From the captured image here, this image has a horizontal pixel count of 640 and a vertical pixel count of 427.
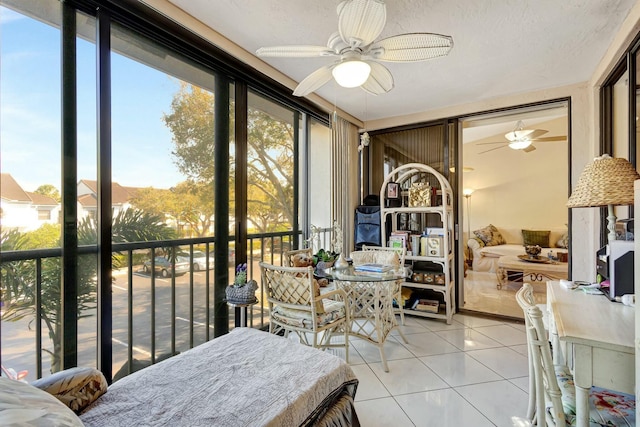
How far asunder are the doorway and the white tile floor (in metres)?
1.66

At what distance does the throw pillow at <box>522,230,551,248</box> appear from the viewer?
5.77 metres

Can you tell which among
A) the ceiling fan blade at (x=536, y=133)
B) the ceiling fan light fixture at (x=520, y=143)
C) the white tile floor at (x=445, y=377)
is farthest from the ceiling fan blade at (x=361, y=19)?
the ceiling fan light fixture at (x=520, y=143)

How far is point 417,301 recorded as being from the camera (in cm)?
360

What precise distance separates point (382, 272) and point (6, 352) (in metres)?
2.36

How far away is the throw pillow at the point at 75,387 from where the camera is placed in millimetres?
1070

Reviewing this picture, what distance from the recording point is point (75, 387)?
1.11 meters

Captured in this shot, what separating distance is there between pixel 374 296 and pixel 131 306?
70.7 inches

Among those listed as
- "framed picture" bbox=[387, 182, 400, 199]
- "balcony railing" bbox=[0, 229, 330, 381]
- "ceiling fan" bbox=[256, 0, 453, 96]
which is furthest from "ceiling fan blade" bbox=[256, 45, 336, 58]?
"framed picture" bbox=[387, 182, 400, 199]

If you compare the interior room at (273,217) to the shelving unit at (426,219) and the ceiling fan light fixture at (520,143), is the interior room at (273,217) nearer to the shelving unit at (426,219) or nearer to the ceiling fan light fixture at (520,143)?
the shelving unit at (426,219)

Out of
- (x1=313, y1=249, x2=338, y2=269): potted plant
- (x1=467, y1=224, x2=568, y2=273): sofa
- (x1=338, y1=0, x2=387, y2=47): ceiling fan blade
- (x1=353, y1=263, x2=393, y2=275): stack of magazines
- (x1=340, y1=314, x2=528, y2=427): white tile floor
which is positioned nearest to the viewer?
(x1=338, y1=0, x2=387, y2=47): ceiling fan blade

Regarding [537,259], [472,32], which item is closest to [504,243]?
[537,259]

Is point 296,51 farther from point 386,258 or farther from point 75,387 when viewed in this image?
point 386,258

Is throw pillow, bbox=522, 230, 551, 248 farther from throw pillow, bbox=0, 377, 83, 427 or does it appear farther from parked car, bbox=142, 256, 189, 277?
throw pillow, bbox=0, 377, 83, 427

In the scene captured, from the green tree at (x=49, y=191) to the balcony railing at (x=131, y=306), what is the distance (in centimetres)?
29
